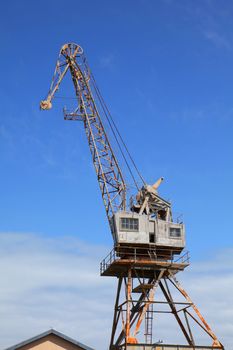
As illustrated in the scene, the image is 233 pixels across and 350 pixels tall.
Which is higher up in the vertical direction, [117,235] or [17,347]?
[117,235]

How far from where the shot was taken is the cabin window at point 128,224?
47.8 metres

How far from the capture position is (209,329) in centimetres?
4647

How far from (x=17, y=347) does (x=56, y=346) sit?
105 inches

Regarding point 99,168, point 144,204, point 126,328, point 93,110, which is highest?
point 93,110

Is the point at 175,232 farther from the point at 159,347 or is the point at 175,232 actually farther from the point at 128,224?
the point at 159,347

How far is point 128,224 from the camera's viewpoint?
158 feet

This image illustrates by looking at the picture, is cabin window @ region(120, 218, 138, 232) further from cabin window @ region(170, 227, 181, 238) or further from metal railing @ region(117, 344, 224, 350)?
metal railing @ region(117, 344, 224, 350)

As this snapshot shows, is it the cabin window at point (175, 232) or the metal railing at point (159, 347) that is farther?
the cabin window at point (175, 232)

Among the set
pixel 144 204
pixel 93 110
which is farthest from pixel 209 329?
pixel 93 110

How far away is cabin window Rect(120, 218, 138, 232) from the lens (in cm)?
4781

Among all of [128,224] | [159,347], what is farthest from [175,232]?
[159,347]

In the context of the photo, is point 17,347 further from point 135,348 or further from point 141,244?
point 141,244

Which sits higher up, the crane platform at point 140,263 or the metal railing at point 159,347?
the crane platform at point 140,263

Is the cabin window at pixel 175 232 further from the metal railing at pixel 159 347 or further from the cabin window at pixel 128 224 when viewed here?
the metal railing at pixel 159 347
